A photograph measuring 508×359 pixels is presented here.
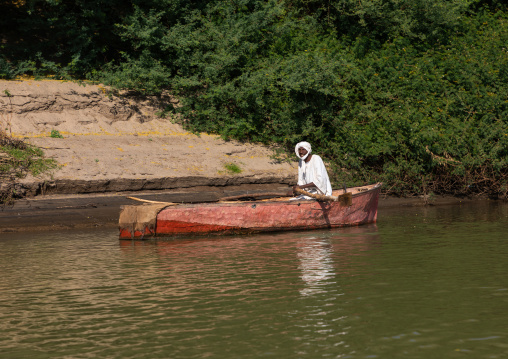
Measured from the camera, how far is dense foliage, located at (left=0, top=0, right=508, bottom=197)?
715 inches

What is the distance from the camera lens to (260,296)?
25.6 feet

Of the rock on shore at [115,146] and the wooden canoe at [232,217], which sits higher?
the rock on shore at [115,146]

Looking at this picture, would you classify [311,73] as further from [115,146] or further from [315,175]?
[315,175]

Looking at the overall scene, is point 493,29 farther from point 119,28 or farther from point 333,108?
point 119,28

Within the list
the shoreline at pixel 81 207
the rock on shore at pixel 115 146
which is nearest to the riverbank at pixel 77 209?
the shoreline at pixel 81 207

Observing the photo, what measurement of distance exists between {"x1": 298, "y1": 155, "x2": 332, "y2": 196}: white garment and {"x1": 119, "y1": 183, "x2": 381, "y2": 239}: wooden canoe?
0.30 meters

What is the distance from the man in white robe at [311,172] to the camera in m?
13.2

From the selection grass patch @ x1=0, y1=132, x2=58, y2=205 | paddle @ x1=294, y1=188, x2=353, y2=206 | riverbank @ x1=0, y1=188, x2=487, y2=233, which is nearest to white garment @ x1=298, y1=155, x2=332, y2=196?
paddle @ x1=294, y1=188, x2=353, y2=206

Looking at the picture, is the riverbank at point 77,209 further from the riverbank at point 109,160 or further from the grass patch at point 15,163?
the grass patch at point 15,163

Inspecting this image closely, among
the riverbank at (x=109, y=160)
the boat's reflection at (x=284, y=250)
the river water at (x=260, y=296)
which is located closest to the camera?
the river water at (x=260, y=296)

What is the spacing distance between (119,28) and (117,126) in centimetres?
366

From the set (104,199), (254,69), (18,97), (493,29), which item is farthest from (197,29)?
(493,29)

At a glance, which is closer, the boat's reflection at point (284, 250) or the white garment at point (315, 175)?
the boat's reflection at point (284, 250)

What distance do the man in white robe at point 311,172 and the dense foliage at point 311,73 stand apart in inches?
194
